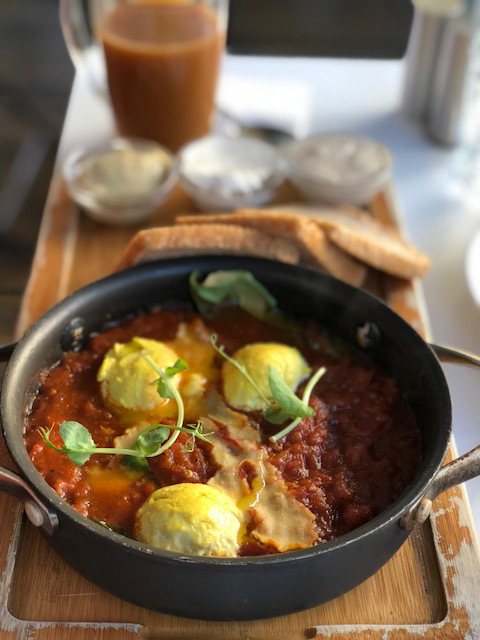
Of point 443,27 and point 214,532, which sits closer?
point 214,532

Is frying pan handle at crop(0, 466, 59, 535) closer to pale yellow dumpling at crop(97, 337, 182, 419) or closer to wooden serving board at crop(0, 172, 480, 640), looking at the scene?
wooden serving board at crop(0, 172, 480, 640)

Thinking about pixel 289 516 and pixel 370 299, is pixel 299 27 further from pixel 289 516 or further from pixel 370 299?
pixel 289 516

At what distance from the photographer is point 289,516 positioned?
4.85ft

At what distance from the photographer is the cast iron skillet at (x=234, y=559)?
1.29 meters

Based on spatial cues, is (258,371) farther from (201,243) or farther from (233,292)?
(201,243)

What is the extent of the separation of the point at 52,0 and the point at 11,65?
793 millimetres

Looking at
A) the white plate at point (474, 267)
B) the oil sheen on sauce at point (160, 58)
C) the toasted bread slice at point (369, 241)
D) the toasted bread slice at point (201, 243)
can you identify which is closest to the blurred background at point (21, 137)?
the oil sheen on sauce at point (160, 58)

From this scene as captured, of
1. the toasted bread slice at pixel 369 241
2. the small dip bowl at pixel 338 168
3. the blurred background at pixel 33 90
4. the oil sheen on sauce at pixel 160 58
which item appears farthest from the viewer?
the oil sheen on sauce at pixel 160 58

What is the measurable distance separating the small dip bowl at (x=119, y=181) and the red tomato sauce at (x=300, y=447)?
65cm

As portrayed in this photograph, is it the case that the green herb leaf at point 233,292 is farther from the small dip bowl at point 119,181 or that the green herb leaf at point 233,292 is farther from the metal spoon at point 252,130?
the metal spoon at point 252,130

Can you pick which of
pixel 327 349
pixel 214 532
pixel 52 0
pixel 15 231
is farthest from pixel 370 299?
pixel 52 0

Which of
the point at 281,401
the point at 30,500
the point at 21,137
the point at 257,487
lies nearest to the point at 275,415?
the point at 281,401

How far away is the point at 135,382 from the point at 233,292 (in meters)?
0.41

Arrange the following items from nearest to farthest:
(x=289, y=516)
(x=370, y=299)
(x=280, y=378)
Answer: (x=289, y=516) < (x=280, y=378) < (x=370, y=299)
